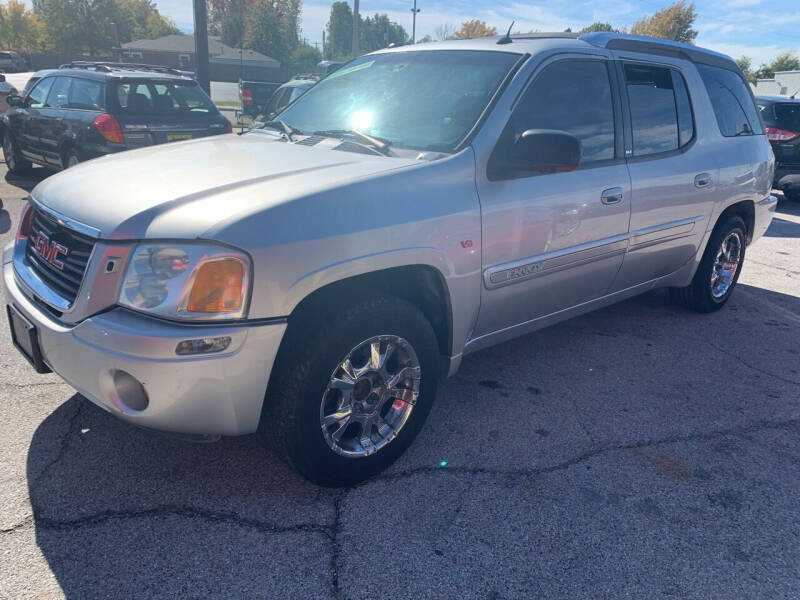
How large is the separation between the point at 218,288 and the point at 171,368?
31 centimetres

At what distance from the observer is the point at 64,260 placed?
95.7 inches

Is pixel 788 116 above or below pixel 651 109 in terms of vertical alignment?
below

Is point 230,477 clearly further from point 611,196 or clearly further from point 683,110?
point 683,110

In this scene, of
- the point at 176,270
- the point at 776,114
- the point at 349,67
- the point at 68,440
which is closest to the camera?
the point at 176,270

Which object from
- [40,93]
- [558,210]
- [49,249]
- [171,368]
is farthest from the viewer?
[40,93]

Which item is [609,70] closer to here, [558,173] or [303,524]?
[558,173]

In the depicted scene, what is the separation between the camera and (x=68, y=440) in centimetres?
287

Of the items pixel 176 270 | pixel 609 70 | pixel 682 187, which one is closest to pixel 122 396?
pixel 176 270

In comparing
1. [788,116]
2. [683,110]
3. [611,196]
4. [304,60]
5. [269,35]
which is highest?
[269,35]

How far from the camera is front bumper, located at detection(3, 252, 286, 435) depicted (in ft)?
6.89

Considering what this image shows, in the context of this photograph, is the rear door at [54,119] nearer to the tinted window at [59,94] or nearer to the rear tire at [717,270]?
the tinted window at [59,94]

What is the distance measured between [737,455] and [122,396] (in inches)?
111

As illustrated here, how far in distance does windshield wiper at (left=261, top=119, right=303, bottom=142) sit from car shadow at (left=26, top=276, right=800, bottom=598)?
65.7 inches

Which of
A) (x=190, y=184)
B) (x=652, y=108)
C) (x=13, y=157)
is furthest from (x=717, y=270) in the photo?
(x=13, y=157)
